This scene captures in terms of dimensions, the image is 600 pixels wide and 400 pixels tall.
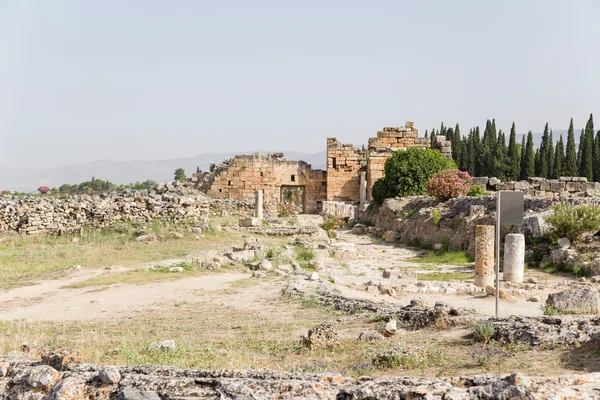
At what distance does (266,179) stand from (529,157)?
78.9ft

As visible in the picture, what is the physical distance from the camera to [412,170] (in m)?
25.9

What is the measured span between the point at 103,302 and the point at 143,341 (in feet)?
10.8

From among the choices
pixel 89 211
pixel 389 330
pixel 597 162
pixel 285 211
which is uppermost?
pixel 597 162

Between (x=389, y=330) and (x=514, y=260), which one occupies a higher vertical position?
(x=514, y=260)

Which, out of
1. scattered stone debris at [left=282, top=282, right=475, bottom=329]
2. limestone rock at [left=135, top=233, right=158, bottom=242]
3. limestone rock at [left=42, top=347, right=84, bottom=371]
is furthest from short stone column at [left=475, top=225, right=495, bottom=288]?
limestone rock at [left=135, top=233, right=158, bottom=242]

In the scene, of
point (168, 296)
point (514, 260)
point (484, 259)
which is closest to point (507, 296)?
point (484, 259)

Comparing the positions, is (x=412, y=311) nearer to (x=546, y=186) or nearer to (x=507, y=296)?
(x=507, y=296)

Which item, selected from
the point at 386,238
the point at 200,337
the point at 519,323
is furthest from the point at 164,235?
the point at 519,323

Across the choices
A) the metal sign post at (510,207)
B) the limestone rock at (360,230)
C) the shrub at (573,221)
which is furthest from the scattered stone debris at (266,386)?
the limestone rock at (360,230)

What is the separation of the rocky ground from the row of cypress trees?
34.7 metres

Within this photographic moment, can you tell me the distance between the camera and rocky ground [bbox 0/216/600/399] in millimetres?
4188

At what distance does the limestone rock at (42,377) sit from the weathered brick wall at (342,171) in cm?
2896

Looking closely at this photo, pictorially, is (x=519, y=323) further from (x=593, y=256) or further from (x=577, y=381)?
(x=593, y=256)

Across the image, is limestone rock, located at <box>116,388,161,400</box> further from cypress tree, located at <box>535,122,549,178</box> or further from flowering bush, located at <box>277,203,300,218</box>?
cypress tree, located at <box>535,122,549,178</box>
